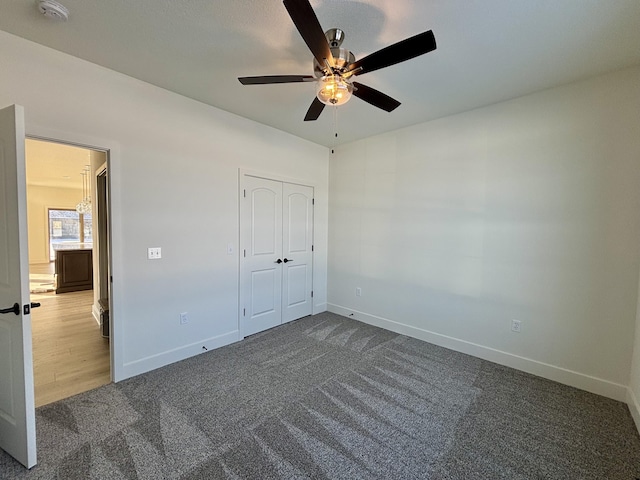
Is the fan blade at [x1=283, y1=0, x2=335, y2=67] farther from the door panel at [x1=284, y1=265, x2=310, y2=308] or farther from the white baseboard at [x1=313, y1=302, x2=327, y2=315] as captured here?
the white baseboard at [x1=313, y1=302, x2=327, y2=315]

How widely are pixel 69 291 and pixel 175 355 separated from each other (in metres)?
4.55

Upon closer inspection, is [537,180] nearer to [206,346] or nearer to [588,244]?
[588,244]

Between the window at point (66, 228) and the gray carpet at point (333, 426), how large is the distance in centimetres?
916

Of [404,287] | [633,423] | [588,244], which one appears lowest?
[633,423]

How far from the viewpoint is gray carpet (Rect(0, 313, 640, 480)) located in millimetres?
1666

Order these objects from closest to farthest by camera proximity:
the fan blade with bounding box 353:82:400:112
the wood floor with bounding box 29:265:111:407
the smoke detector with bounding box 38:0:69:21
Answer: the smoke detector with bounding box 38:0:69:21 → the fan blade with bounding box 353:82:400:112 → the wood floor with bounding box 29:265:111:407

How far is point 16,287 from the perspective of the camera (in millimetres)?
1592

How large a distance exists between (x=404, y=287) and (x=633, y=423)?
2187 millimetres

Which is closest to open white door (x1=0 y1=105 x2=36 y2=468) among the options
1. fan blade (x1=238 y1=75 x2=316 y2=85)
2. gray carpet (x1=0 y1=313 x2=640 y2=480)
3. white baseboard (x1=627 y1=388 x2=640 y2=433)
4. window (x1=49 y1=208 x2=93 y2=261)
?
gray carpet (x1=0 y1=313 x2=640 y2=480)

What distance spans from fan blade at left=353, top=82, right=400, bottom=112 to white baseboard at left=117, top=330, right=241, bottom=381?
295cm

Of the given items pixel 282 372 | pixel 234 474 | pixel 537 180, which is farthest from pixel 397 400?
pixel 537 180

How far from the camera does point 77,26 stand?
1.89m

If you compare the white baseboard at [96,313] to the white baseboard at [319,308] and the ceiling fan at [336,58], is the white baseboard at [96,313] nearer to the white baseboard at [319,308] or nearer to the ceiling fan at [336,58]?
the white baseboard at [319,308]

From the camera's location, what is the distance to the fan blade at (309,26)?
1261 millimetres
